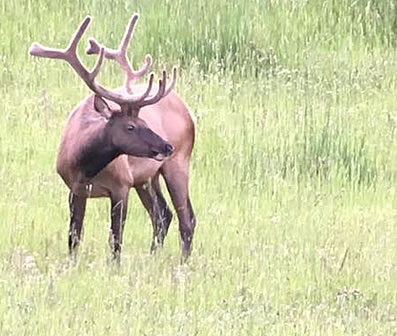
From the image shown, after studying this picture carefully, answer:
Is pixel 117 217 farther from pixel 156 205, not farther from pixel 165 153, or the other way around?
pixel 156 205

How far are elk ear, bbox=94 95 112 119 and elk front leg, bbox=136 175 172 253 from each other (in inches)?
32.1

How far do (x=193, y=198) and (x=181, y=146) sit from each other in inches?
39.3

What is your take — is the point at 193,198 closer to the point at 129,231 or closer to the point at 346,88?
the point at 129,231

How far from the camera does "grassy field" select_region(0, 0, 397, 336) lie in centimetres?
701

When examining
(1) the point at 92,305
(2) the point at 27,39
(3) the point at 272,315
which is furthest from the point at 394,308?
(2) the point at 27,39

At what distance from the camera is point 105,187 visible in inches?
318

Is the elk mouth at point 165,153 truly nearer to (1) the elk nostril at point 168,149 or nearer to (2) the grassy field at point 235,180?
(1) the elk nostril at point 168,149

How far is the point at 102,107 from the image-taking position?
26.2 ft

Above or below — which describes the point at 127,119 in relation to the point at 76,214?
above

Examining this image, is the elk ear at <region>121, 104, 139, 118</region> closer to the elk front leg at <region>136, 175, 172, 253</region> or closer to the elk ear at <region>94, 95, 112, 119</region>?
the elk ear at <region>94, 95, 112, 119</region>

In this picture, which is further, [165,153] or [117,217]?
[117,217]

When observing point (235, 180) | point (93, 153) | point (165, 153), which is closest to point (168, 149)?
point (165, 153)

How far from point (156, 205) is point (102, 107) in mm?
979

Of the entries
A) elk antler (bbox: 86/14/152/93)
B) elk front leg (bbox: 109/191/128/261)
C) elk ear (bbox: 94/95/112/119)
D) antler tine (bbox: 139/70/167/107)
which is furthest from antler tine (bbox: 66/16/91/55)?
elk front leg (bbox: 109/191/128/261)
